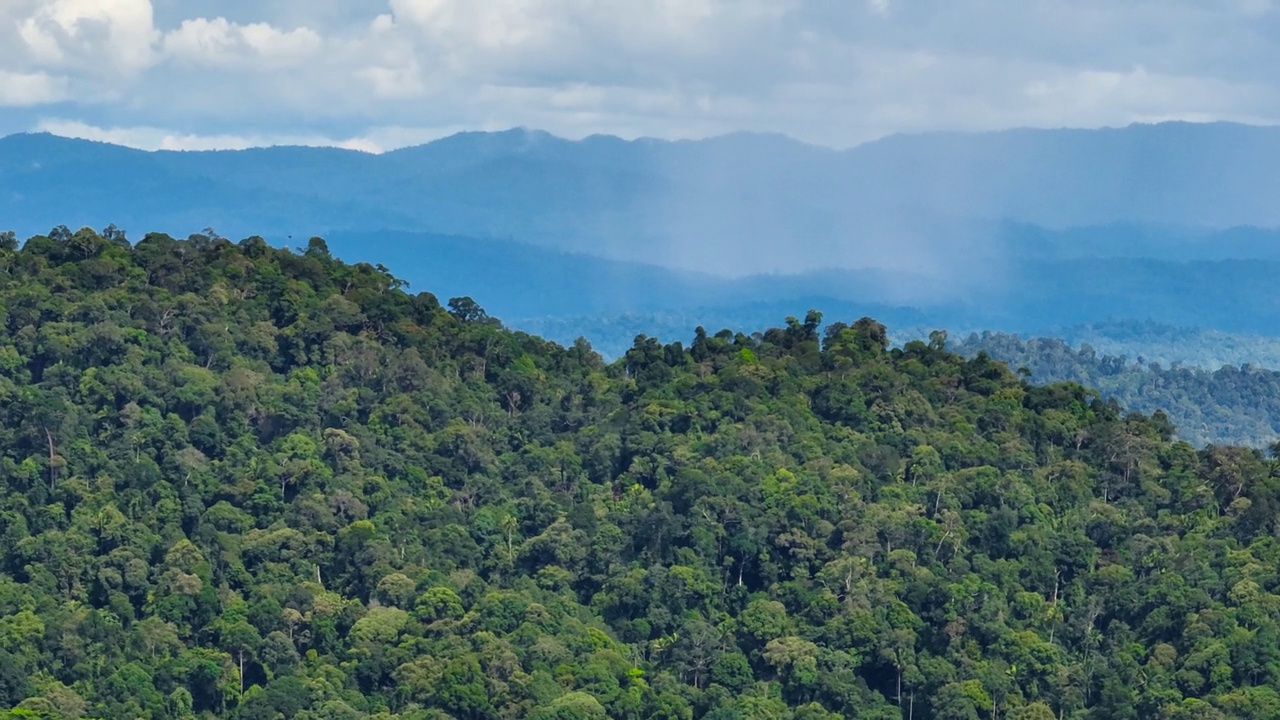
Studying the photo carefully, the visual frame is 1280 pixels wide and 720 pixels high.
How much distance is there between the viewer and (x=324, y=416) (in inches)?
1965

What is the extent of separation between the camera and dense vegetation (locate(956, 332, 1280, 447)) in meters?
117

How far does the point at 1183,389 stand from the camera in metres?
123

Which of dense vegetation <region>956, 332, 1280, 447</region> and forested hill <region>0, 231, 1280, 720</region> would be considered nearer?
forested hill <region>0, 231, 1280, 720</region>

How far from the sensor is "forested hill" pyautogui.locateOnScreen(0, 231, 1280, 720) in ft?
130

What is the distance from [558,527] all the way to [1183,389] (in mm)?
84540

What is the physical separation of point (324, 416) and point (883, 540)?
45.6 ft

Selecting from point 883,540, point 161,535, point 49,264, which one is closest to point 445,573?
point 161,535

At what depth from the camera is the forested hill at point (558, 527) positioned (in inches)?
1555

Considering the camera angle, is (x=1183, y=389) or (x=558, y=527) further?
(x=1183, y=389)

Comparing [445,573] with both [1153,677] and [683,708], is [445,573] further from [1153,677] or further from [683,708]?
[1153,677]

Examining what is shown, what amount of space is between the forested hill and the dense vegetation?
6395cm

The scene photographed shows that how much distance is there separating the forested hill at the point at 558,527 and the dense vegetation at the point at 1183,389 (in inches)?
2518

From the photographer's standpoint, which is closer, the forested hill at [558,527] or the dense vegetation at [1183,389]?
the forested hill at [558,527]

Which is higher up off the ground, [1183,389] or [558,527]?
[1183,389]
